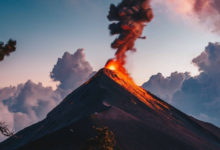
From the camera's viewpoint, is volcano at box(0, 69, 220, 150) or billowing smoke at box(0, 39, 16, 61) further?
volcano at box(0, 69, 220, 150)

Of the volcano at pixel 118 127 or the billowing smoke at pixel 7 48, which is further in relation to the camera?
the volcano at pixel 118 127

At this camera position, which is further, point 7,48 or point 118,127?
point 118,127

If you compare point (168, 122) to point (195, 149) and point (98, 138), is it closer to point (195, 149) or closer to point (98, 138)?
point (195, 149)

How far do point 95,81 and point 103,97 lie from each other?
1958 cm

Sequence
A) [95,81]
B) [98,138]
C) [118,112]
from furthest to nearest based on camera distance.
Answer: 1. [95,81]
2. [118,112]
3. [98,138]

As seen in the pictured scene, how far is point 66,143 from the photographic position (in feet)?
155

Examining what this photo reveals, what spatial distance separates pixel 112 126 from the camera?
53.8 m

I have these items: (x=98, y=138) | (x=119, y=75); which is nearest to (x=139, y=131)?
(x=98, y=138)

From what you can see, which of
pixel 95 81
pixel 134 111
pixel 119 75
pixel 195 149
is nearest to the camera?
pixel 195 149

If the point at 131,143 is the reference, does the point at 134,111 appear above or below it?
above

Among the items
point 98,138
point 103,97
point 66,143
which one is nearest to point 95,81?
point 103,97

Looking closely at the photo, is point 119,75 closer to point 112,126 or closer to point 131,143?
point 112,126

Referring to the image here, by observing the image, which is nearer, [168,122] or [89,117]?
[89,117]

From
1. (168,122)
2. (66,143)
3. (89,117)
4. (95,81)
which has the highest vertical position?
(95,81)
